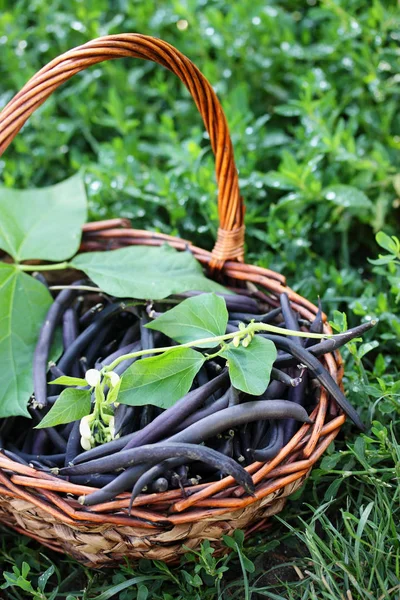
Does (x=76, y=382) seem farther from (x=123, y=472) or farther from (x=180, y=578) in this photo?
(x=180, y=578)

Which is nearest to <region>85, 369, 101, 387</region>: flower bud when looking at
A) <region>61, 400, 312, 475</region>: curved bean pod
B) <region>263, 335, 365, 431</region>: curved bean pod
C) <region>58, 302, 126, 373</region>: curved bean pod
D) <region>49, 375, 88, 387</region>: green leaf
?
<region>49, 375, 88, 387</region>: green leaf

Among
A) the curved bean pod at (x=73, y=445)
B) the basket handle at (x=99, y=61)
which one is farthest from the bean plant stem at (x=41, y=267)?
the curved bean pod at (x=73, y=445)

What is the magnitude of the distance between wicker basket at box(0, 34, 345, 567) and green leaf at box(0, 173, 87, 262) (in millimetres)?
326

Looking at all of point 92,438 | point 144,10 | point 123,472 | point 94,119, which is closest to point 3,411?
point 92,438

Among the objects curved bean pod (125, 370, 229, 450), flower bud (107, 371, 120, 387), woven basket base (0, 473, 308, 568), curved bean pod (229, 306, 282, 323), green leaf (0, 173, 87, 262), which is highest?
green leaf (0, 173, 87, 262)

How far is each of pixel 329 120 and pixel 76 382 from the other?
1.14 m

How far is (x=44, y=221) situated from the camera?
1.55 meters

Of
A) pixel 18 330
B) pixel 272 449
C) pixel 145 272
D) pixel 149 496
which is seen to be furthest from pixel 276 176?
pixel 149 496

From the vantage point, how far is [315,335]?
1155 millimetres

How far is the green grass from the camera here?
1.17 metres

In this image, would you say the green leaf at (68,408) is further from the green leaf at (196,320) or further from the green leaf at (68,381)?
the green leaf at (196,320)

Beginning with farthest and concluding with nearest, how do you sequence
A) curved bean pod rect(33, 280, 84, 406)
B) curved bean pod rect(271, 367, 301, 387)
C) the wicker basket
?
curved bean pod rect(33, 280, 84, 406) < curved bean pod rect(271, 367, 301, 387) < the wicker basket

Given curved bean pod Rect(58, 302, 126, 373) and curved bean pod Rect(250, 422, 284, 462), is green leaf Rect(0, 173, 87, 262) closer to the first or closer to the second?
curved bean pod Rect(58, 302, 126, 373)

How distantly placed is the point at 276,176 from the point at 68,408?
92 cm
